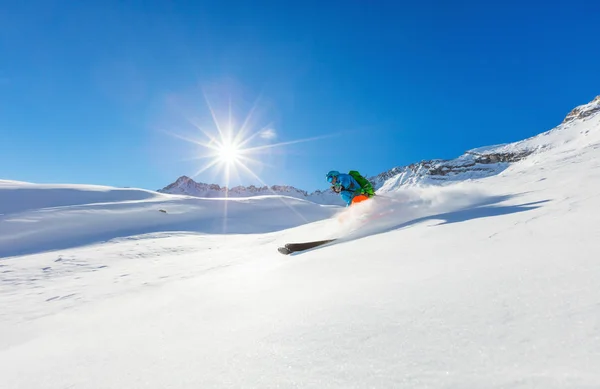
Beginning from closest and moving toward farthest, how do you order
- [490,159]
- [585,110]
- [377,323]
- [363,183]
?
[377,323]
[363,183]
[585,110]
[490,159]

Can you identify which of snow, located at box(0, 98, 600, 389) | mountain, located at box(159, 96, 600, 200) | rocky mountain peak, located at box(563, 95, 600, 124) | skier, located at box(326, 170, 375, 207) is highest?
rocky mountain peak, located at box(563, 95, 600, 124)

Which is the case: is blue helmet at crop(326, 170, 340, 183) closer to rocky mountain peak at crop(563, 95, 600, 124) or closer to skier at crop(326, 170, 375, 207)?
skier at crop(326, 170, 375, 207)

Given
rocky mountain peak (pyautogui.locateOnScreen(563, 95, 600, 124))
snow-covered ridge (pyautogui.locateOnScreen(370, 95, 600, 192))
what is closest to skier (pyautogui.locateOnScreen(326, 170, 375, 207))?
snow-covered ridge (pyautogui.locateOnScreen(370, 95, 600, 192))

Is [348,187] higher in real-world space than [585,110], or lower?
lower

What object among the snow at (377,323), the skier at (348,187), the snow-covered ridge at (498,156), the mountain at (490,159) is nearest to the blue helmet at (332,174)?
the skier at (348,187)

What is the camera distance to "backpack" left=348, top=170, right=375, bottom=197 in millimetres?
9234

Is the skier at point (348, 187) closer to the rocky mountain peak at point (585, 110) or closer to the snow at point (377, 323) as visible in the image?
the snow at point (377, 323)

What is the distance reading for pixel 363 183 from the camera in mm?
9469

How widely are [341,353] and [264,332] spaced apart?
1.92ft

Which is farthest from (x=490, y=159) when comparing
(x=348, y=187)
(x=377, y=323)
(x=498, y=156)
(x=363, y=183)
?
(x=377, y=323)

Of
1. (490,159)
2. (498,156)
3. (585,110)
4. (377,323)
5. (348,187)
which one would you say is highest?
(585,110)

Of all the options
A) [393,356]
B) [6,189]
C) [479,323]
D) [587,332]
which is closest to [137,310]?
[393,356]

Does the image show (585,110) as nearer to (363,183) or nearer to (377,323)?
(363,183)

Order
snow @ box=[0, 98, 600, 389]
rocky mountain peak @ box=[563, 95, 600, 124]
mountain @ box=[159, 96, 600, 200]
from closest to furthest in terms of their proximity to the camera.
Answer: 1. snow @ box=[0, 98, 600, 389]
2. mountain @ box=[159, 96, 600, 200]
3. rocky mountain peak @ box=[563, 95, 600, 124]
